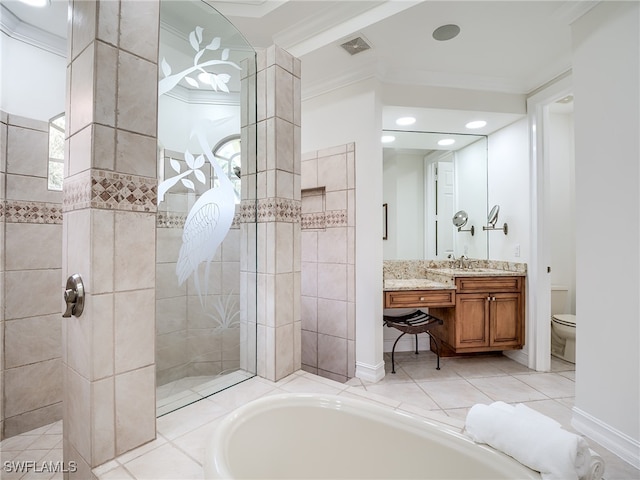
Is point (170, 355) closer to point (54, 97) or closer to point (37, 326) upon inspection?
point (37, 326)

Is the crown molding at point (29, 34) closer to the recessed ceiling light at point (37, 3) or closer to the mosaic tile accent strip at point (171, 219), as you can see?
the recessed ceiling light at point (37, 3)

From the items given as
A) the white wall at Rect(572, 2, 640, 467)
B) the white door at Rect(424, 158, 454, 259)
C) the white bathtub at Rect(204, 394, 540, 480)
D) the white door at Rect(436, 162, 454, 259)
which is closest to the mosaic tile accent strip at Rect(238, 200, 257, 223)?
the white bathtub at Rect(204, 394, 540, 480)

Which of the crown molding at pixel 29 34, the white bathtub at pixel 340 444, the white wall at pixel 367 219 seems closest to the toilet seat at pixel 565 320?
the white wall at pixel 367 219

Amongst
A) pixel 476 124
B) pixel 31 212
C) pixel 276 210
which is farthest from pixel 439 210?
pixel 31 212

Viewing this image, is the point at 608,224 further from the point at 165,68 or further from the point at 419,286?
the point at 165,68

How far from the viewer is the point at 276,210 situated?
5.41 ft

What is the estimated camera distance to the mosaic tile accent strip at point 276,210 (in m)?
1.65

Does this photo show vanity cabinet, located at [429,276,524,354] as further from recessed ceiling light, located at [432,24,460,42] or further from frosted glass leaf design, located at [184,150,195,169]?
frosted glass leaf design, located at [184,150,195,169]

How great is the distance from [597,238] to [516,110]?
5.78 ft

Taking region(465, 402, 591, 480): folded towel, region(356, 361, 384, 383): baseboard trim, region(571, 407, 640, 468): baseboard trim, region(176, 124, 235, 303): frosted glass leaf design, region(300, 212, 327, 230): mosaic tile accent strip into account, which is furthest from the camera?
region(300, 212, 327, 230): mosaic tile accent strip

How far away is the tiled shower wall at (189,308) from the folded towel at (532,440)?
3.92 ft

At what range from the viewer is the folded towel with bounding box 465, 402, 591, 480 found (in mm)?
868

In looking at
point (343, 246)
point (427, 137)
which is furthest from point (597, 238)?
point (427, 137)

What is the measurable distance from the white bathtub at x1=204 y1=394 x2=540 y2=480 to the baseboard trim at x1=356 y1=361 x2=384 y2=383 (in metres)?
1.29
